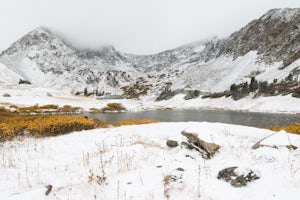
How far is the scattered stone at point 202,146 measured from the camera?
713 cm

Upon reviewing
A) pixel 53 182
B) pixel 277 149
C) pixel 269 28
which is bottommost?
pixel 53 182

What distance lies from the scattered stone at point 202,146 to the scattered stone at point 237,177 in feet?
5.73

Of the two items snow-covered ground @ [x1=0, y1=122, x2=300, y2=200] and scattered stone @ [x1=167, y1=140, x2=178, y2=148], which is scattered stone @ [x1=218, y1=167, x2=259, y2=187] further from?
scattered stone @ [x1=167, y1=140, x2=178, y2=148]

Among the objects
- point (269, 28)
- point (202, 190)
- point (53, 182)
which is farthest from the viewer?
point (269, 28)

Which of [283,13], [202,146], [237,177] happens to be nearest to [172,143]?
[202,146]

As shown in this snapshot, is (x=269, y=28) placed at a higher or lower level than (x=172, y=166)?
higher

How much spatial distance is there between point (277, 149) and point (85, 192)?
516 centimetres

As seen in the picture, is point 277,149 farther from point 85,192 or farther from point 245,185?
point 85,192

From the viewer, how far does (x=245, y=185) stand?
16.2 feet

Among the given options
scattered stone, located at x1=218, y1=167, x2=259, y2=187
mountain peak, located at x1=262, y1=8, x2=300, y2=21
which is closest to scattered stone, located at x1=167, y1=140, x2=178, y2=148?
scattered stone, located at x1=218, y1=167, x2=259, y2=187

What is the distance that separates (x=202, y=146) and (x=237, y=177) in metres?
2.37

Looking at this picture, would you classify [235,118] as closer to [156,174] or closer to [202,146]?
[202,146]

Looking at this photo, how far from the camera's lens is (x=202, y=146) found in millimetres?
7438

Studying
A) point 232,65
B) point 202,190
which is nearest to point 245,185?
point 202,190
